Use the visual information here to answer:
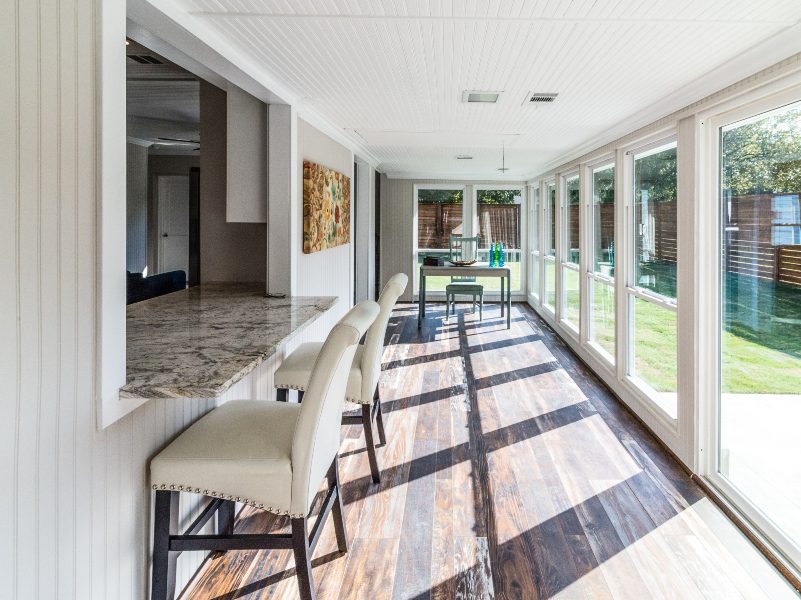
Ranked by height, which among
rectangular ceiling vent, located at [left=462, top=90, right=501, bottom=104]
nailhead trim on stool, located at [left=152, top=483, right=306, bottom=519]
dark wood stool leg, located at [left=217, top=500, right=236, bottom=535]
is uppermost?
rectangular ceiling vent, located at [left=462, top=90, right=501, bottom=104]

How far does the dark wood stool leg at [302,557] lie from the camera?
183 centimetres

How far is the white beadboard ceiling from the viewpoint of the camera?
211 centimetres

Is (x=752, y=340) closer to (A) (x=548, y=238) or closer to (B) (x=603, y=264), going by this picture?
(B) (x=603, y=264)

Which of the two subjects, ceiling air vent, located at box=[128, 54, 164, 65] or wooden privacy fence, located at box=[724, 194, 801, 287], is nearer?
wooden privacy fence, located at box=[724, 194, 801, 287]

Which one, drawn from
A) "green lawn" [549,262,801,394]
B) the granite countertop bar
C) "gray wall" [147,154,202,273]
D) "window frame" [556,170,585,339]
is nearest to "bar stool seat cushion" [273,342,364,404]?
the granite countertop bar

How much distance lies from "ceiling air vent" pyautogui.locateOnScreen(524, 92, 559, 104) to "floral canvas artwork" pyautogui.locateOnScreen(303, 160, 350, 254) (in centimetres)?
145

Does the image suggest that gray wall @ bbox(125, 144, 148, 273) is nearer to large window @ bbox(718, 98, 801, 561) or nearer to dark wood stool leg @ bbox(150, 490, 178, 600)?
dark wood stool leg @ bbox(150, 490, 178, 600)

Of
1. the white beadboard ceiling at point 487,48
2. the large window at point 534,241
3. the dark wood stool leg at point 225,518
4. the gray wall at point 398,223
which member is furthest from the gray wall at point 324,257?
the large window at point 534,241

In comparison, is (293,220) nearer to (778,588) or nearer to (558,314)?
(778,588)

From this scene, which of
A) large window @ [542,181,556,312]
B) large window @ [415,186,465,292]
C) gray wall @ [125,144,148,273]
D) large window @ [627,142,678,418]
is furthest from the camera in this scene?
large window @ [415,186,465,292]

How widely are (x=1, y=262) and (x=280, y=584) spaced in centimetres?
153

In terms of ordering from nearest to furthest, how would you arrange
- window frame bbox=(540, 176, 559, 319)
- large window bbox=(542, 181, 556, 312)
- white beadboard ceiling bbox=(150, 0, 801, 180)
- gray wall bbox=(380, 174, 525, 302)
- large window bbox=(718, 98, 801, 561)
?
white beadboard ceiling bbox=(150, 0, 801, 180)
large window bbox=(718, 98, 801, 561)
window frame bbox=(540, 176, 559, 319)
large window bbox=(542, 181, 556, 312)
gray wall bbox=(380, 174, 525, 302)

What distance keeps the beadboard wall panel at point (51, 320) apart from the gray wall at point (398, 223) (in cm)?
878

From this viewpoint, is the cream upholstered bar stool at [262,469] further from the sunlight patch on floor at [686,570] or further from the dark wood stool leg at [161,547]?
the sunlight patch on floor at [686,570]
